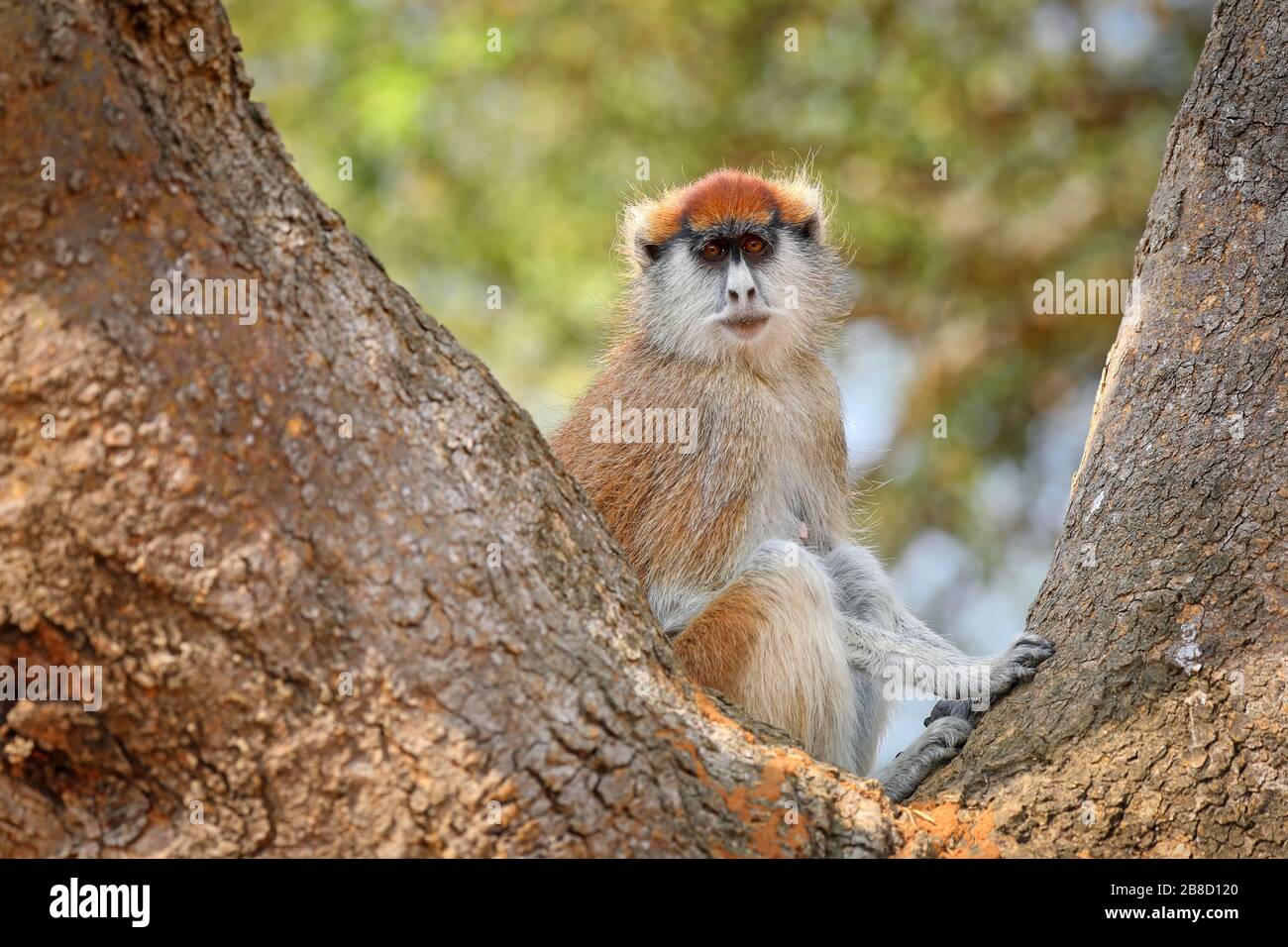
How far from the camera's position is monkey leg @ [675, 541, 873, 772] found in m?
3.81

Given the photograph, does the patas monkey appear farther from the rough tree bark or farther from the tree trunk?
the rough tree bark

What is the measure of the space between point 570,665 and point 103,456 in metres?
0.88

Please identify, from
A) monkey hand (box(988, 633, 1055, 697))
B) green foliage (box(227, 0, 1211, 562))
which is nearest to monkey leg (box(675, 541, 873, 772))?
monkey hand (box(988, 633, 1055, 697))

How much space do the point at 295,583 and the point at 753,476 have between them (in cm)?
234

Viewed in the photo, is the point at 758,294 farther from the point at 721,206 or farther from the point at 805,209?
the point at 805,209

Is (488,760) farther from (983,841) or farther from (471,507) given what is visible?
(983,841)

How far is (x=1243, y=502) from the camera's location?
3061 millimetres

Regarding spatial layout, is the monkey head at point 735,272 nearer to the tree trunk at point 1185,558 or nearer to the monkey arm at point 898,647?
the monkey arm at point 898,647

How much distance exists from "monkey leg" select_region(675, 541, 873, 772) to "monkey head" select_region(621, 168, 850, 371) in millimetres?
938

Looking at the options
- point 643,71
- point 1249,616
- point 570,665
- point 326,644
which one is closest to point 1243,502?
point 1249,616

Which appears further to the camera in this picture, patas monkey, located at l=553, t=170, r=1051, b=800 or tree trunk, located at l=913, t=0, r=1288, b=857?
patas monkey, located at l=553, t=170, r=1051, b=800

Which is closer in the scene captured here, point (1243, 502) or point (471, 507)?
point (471, 507)

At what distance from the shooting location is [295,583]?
7.43ft
